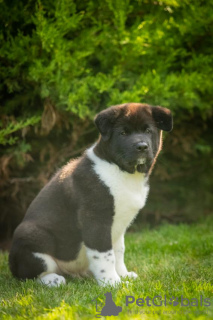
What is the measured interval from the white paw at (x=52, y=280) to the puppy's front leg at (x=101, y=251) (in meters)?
0.36

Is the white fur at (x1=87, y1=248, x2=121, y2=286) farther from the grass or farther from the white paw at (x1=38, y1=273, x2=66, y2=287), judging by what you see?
the white paw at (x1=38, y1=273, x2=66, y2=287)

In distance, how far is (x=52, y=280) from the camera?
4094 mm

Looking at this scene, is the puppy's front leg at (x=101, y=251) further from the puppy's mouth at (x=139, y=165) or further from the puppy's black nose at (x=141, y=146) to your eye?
the puppy's black nose at (x=141, y=146)

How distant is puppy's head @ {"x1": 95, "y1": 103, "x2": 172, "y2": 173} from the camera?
3.91 meters

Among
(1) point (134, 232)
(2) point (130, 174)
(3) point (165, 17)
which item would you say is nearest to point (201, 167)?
(1) point (134, 232)

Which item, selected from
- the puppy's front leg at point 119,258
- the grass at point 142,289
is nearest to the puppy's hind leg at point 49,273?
the grass at point 142,289

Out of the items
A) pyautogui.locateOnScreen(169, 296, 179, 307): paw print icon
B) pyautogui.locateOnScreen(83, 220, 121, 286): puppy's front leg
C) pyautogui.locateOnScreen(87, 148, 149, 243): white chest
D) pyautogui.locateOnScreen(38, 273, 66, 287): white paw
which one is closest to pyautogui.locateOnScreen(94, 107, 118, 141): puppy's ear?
pyautogui.locateOnScreen(87, 148, 149, 243): white chest

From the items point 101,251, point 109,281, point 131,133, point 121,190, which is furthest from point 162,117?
point 109,281

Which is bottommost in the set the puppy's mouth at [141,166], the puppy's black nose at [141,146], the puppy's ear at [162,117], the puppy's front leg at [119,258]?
the puppy's front leg at [119,258]

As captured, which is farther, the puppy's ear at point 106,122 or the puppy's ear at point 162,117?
the puppy's ear at point 162,117

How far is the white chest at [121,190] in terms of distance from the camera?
4.02 metres

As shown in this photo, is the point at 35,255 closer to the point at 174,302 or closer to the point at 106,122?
the point at 106,122

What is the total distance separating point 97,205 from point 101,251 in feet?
1.38

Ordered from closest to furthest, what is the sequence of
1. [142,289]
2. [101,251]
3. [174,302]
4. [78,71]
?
1. [174,302]
2. [142,289]
3. [101,251]
4. [78,71]
